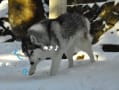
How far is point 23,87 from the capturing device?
660 centimetres

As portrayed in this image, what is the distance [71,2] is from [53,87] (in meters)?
6.58

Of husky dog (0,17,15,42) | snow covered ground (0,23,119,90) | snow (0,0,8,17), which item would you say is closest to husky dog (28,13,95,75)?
snow covered ground (0,23,119,90)

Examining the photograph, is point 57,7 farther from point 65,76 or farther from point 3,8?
point 3,8

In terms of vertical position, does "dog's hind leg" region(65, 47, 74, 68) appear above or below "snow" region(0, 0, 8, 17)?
above

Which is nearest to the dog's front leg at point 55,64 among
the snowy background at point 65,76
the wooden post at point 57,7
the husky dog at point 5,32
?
the snowy background at point 65,76

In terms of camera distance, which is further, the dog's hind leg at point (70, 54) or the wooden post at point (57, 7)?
the wooden post at point (57, 7)

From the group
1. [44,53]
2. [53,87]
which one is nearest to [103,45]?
[44,53]

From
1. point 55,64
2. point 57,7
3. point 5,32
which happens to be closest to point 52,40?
point 55,64

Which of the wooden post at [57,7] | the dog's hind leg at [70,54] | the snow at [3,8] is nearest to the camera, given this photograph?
the dog's hind leg at [70,54]

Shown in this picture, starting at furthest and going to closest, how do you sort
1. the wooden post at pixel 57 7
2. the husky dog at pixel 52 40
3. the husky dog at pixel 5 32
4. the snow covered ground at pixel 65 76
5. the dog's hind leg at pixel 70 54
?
the husky dog at pixel 5 32 → the wooden post at pixel 57 7 → the dog's hind leg at pixel 70 54 → the husky dog at pixel 52 40 → the snow covered ground at pixel 65 76

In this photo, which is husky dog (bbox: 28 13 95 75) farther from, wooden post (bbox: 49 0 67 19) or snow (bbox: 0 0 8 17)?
snow (bbox: 0 0 8 17)

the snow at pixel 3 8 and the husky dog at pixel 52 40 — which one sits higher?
the husky dog at pixel 52 40

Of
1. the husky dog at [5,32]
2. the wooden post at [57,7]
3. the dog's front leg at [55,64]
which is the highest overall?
the wooden post at [57,7]

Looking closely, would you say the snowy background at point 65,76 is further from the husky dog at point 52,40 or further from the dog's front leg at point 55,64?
the husky dog at point 52,40
